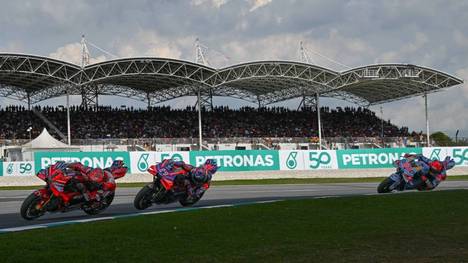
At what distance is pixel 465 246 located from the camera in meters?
9.11

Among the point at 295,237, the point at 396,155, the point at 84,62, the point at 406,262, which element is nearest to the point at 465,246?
the point at 406,262

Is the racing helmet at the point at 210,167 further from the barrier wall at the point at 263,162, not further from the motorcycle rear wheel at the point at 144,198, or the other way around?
the barrier wall at the point at 263,162

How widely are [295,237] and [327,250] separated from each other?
4.28ft

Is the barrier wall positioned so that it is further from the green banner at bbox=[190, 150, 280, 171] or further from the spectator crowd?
the spectator crowd

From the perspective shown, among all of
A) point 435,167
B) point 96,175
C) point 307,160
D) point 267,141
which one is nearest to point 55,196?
point 96,175

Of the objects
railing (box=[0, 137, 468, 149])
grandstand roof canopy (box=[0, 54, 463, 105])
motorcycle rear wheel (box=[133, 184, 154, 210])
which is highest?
grandstand roof canopy (box=[0, 54, 463, 105])

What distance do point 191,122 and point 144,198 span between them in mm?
44953

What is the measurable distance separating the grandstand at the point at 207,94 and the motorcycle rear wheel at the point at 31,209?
33.8m

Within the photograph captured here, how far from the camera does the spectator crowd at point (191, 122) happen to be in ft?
181

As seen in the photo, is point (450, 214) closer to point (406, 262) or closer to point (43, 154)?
point (406, 262)

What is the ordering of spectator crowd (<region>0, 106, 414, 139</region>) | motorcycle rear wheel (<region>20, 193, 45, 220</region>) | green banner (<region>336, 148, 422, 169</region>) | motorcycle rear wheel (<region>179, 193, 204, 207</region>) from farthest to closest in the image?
spectator crowd (<region>0, 106, 414, 139</region>), green banner (<region>336, 148, 422, 169</region>), motorcycle rear wheel (<region>179, 193, 204, 207</region>), motorcycle rear wheel (<region>20, 193, 45, 220</region>)

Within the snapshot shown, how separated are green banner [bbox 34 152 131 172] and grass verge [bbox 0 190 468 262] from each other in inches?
801

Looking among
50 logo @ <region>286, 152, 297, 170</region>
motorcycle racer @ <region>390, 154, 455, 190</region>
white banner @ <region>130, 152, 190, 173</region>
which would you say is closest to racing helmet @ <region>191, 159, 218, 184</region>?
motorcycle racer @ <region>390, 154, 455, 190</region>

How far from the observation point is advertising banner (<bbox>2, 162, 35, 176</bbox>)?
3381cm
